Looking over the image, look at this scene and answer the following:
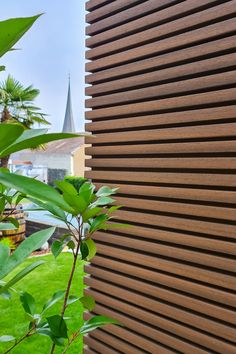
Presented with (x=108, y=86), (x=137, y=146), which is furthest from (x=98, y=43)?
(x=137, y=146)

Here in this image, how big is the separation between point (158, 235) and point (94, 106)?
2.69ft

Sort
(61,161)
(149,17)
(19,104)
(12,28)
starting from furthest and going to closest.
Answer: (61,161), (19,104), (149,17), (12,28)

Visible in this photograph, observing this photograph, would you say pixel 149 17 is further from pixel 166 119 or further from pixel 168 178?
pixel 168 178

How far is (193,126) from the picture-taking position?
53.6 inches

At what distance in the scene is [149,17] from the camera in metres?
1.52

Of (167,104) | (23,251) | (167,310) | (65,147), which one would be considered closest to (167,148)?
(167,104)

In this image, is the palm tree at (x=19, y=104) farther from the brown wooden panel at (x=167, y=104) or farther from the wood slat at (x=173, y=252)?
the wood slat at (x=173, y=252)

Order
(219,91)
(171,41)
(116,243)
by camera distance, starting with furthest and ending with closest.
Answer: (116,243)
(171,41)
(219,91)

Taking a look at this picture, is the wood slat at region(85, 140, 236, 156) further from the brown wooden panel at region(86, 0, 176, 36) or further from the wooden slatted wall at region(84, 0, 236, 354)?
the brown wooden panel at region(86, 0, 176, 36)

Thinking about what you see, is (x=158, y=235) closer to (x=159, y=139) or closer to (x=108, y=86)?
(x=159, y=139)

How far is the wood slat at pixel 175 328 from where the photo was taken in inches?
50.1

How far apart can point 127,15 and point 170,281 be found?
1.32 meters

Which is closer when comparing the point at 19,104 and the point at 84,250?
the point at 84,250

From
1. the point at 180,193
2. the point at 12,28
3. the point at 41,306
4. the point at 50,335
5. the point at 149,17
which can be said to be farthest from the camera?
the point at 41,306
